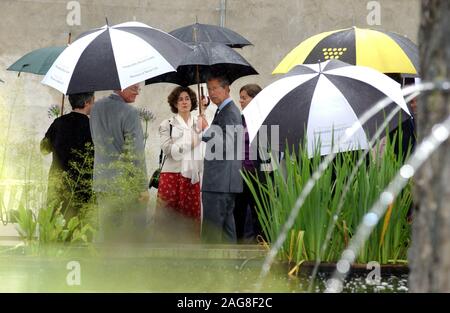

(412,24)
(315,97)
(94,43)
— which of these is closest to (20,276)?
(315,97)

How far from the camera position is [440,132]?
345cm

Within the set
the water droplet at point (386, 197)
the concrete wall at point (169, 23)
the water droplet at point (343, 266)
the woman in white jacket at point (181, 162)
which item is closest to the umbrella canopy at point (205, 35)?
the woman in white jacket at point (181, 162)

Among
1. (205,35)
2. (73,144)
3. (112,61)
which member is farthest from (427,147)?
(205,35)

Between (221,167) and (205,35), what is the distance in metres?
2.46

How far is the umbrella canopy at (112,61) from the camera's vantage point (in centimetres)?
790

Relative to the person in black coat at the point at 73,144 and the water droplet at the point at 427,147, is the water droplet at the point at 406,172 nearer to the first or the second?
the water droplet at the point at 427,147

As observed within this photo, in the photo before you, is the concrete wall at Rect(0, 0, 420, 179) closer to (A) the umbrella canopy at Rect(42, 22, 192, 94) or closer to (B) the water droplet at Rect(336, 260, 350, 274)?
(A) the umbrella canopy at Rect(42, 22, 192, 94)

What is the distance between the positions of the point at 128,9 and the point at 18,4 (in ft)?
4.77

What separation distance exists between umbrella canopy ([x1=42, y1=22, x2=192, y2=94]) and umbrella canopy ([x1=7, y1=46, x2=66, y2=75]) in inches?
111

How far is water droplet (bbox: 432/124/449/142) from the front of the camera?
342cm

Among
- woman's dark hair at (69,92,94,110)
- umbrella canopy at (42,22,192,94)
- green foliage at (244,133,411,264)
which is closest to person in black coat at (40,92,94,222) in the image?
woman's dark hair at (69,92,94,110)
